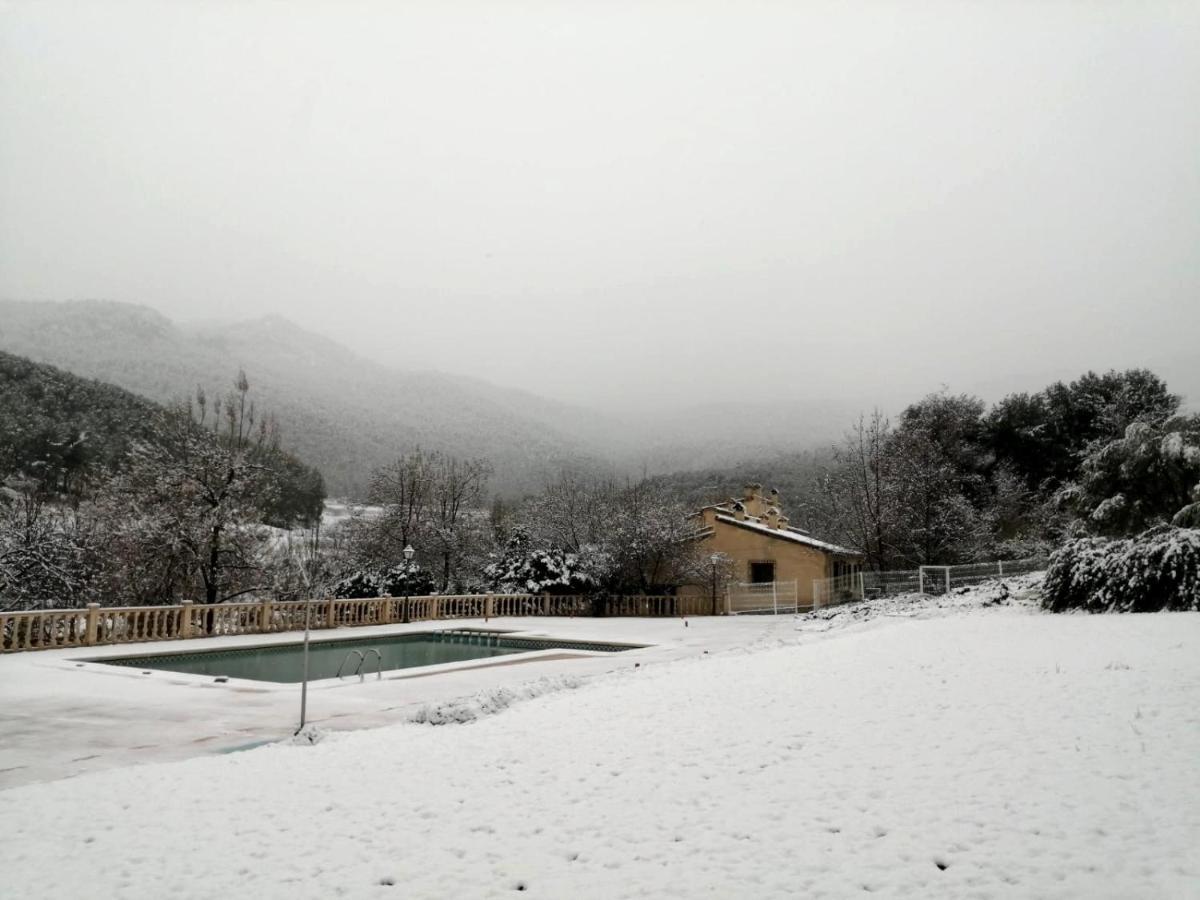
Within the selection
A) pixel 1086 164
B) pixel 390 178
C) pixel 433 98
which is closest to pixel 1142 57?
pixel 1086 164

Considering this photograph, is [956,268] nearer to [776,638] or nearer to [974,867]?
[776,638]

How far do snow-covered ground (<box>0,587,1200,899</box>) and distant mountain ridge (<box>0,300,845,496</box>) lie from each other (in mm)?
31270

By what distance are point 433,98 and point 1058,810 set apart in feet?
158

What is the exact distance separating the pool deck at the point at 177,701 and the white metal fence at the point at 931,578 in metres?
9.30

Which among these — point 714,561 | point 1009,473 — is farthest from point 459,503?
point 1009,473

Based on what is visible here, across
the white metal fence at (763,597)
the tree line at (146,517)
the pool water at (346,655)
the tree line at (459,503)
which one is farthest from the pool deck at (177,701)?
the white metal fence at (763,597)

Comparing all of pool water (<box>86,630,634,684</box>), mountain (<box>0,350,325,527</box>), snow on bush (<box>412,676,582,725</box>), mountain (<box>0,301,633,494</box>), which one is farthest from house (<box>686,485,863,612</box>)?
snow on bush (<box>412,676,582,725</box>)

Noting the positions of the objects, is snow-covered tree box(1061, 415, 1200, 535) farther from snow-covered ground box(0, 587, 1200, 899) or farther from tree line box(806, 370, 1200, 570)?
snow-covered ground box(0, 587, 1200, 899)

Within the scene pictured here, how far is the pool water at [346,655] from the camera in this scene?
12.2 metres

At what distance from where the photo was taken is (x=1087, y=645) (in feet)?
28.6

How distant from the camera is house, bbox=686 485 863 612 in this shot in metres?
25.7

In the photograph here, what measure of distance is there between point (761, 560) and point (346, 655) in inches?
709

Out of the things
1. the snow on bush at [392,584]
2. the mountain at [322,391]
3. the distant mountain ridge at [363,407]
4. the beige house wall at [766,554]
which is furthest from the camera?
the distant mountain ridge at [363,407]

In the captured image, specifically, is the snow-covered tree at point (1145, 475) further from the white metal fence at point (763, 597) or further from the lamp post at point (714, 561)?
the lamp post at point (714, 561)
